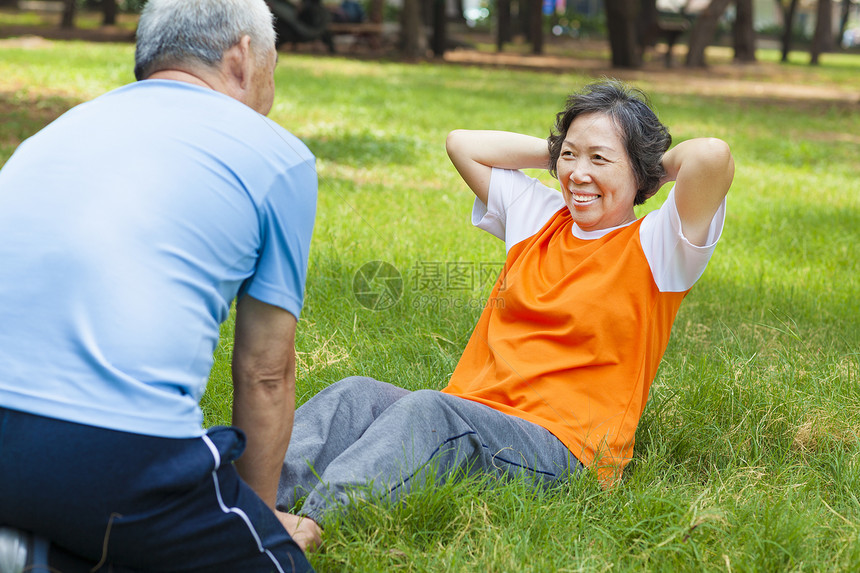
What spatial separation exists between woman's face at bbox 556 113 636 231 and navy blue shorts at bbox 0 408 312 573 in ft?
4.34

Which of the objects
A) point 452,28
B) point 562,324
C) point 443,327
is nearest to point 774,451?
point 562,324

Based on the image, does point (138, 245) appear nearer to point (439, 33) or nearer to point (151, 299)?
point (151, 299)

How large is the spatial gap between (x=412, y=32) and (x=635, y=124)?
65.8 ft

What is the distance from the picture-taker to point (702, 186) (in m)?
2.36

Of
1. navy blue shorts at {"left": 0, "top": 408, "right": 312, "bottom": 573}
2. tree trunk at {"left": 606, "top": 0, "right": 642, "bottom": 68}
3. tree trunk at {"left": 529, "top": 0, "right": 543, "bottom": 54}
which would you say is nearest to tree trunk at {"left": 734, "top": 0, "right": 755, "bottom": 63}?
tree trunk at {"left": 529, "top": 0, "right": 543, "bottom": 54}

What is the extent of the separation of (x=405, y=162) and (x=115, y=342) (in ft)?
21.0

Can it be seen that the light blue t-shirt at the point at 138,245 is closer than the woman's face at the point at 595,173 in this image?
Yes

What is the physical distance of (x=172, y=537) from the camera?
5.20ft

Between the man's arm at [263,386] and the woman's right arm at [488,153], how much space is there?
1.28m

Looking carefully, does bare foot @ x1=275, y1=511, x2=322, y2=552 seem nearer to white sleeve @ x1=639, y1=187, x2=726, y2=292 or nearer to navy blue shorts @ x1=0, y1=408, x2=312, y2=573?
navy blue shorts @ x1=0, y1=408, x2=312, y2=573

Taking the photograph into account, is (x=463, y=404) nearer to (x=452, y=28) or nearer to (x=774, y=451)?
(x=774, y=451)

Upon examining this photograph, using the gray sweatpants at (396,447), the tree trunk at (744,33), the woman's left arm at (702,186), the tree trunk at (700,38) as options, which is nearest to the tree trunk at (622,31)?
the tree trunk at (700,38)

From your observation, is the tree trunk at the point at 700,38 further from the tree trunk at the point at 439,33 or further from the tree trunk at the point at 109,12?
the tree trunk at the point at 109,12

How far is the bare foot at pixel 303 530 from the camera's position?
204 centimetres
